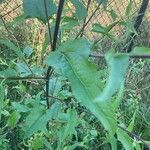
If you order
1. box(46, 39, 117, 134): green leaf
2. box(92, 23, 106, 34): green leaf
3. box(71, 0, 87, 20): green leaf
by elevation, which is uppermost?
box(71, 0, 87, 20): green leaf

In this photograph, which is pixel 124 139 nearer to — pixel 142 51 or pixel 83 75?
pixel 83 75

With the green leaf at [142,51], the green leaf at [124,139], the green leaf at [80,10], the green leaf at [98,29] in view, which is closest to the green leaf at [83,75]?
the green leaf at [142,51]

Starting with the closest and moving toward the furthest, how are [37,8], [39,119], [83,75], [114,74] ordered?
[114,74] → [83,75] → [37,8] → [39,119]

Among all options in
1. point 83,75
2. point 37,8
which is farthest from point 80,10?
point 83,75

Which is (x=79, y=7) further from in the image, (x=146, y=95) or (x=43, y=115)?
(x=146, y=95)

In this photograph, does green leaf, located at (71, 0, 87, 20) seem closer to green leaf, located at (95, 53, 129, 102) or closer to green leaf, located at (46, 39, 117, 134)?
green leaf, located at (46, 39, 117, 134)

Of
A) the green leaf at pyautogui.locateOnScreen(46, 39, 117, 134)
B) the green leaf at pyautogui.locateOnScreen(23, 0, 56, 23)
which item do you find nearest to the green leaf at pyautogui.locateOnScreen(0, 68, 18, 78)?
the green leaf at pyautogui.locateOnScreen(23, 0, 56, 23)

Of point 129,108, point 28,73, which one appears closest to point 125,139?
point 28,73
